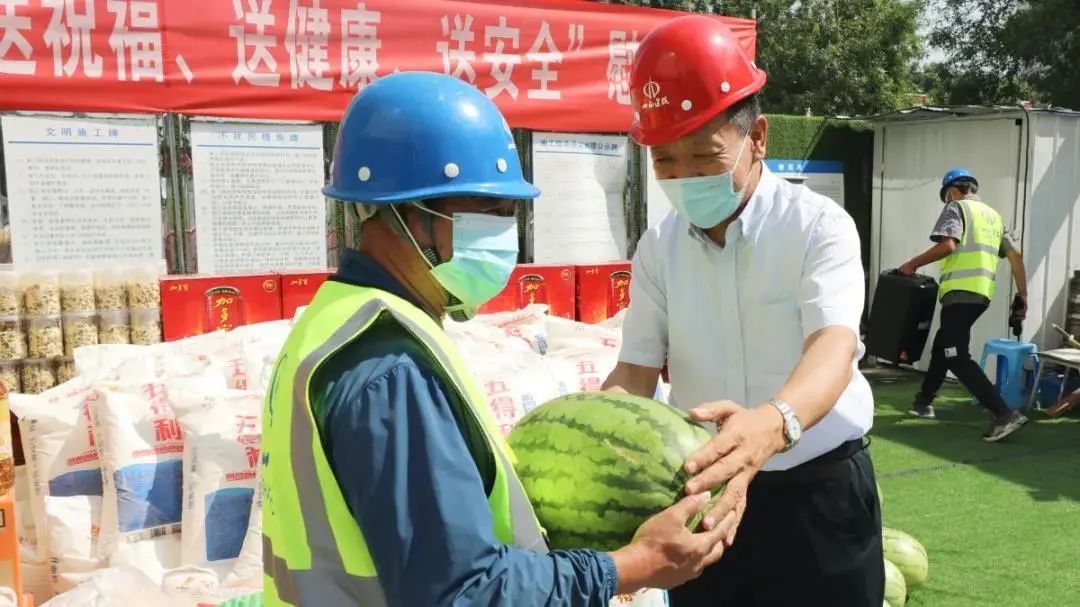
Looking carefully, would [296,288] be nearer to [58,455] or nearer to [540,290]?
[540,290]

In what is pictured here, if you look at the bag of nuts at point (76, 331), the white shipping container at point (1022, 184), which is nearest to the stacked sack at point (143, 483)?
the bag of nuts at point (76, 331)

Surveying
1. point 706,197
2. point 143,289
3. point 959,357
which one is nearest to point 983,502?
point 959,357

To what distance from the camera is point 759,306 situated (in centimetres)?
193

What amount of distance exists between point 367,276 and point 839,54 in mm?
20517

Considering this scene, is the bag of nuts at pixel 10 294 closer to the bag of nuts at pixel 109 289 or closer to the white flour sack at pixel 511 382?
the bag of nuts at pixel 109 289

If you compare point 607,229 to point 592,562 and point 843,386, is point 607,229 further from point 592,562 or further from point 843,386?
point 592,562

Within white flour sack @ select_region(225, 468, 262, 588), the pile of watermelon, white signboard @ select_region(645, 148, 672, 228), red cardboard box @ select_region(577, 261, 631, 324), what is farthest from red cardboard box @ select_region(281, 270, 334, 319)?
the pile of watermelon

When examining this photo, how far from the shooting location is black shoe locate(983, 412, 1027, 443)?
6.42m

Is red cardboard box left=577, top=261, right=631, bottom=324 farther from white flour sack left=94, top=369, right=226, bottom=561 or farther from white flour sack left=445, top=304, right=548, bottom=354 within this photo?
white flour sack left=94, top=369, right=226, bottom=561

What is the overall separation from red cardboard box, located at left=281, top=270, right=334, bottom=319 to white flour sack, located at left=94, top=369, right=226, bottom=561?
5.72 ft

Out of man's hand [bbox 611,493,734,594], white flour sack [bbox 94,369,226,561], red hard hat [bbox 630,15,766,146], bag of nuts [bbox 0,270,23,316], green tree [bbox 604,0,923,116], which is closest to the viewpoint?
man's hand [bbox 611,493,734,594]

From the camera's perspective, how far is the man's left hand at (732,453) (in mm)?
1415

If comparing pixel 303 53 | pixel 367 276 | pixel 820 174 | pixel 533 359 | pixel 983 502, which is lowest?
pixel 983 502

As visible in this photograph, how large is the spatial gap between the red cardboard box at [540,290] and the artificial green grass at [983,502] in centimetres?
229
